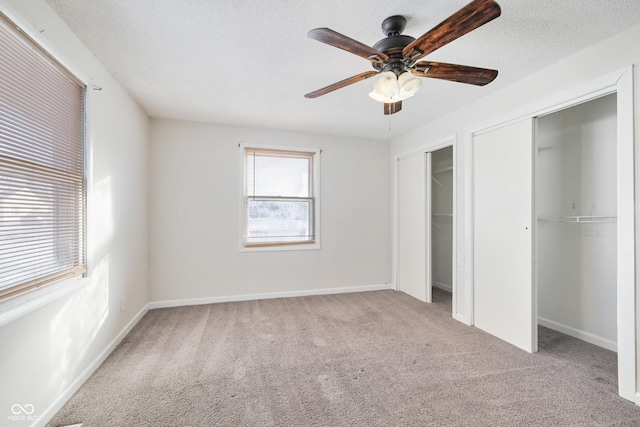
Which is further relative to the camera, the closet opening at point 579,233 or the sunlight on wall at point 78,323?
the closet opening at point 579,233

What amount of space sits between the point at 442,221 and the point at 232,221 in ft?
10.9

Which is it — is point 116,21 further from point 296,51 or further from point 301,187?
point 301,187

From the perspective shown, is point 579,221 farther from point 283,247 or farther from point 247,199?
point 247,199

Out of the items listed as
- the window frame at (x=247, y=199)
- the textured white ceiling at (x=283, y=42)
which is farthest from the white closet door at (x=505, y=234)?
the window frame at (x=247, y=199)

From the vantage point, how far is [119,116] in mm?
2549

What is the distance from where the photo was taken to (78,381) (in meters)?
1.88

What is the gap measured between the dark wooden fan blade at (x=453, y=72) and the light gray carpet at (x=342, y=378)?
2.08m

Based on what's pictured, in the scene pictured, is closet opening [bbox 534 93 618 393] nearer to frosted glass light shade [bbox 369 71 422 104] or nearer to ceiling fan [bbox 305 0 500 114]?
ceiling fan [bbox 305 0 500 114]

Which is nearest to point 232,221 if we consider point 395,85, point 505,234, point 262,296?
point 262,296

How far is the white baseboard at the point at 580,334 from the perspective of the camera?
2437 millimetres

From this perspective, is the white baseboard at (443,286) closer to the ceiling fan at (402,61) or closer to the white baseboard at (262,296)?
the white baseboard at (262,296)

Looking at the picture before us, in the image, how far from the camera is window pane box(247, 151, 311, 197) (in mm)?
3898

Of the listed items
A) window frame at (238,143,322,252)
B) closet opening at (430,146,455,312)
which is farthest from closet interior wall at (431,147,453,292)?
window frame at (238,143,322,252)

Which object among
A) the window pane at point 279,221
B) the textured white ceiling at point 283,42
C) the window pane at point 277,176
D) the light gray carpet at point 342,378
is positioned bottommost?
the light gray carpet at point 342,378
